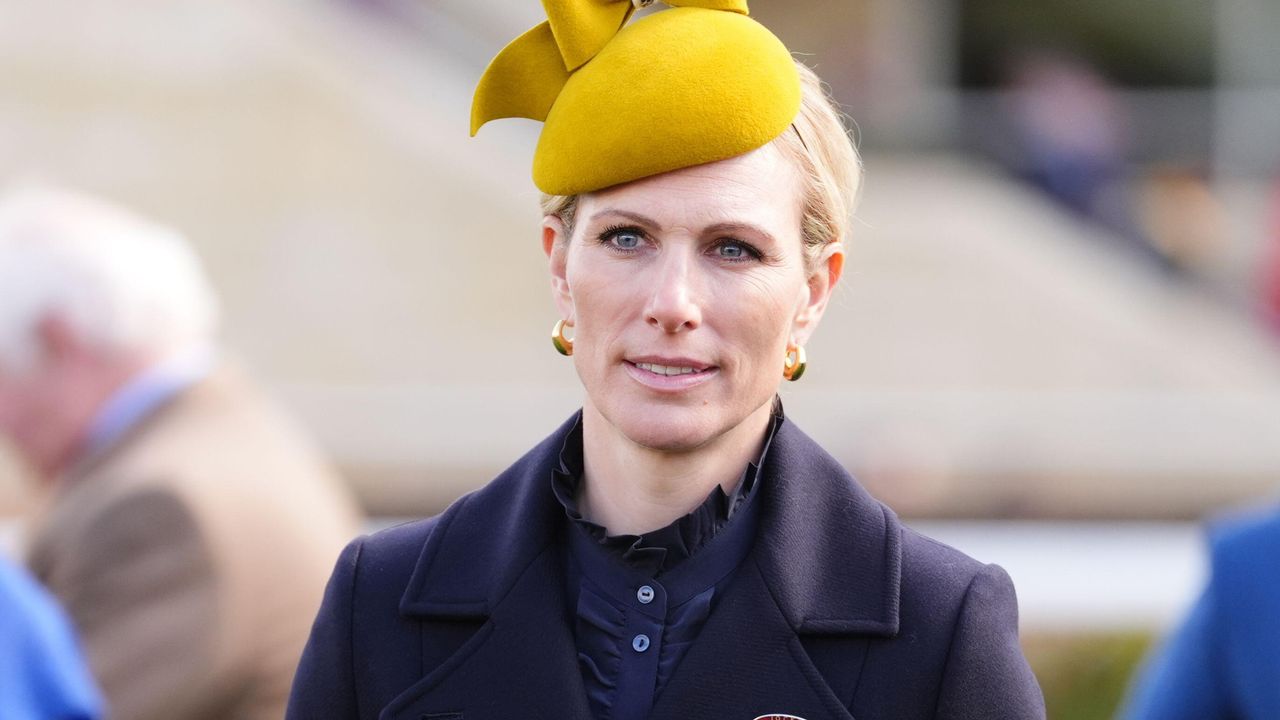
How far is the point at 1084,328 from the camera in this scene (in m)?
13.1

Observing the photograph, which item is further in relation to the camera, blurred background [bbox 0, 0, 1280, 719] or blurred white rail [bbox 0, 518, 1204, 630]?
blurred background [bbox 0, 0, 1280, 719]

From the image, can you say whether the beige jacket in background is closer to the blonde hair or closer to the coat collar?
the coat collar

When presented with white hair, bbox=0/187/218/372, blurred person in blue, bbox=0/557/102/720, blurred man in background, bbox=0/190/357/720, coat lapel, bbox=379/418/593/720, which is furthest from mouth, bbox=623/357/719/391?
white hair, bbox=0/187/218/372

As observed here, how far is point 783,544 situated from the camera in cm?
249

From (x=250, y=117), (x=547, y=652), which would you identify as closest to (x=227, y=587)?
(x=547, y=652)

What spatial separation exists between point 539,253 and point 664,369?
1065 centimetres

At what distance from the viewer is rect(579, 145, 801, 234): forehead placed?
2373mm

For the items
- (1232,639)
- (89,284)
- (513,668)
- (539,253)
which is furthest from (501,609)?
(539,253)

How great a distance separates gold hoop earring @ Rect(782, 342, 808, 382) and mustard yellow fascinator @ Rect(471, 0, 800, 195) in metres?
0.30

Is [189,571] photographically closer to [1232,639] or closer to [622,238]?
[622,238]

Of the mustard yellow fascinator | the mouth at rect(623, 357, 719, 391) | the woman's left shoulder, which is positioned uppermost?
the mustard yellow fascinator

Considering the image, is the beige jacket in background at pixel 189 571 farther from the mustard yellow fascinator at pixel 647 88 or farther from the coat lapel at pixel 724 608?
the mustard yellow fascinator at pixel 647 88

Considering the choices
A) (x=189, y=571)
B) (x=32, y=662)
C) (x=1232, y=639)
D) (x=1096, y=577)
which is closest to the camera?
(x=1232, y=639)

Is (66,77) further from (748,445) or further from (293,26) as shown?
(748,445)
